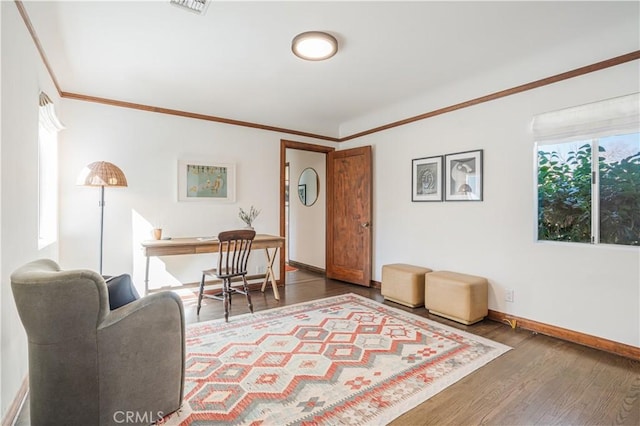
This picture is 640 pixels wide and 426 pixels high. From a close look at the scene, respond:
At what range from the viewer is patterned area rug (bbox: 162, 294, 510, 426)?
178 centimetres

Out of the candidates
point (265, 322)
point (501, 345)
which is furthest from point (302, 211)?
point (501, 345)

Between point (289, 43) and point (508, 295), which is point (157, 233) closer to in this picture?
point (289, 43)

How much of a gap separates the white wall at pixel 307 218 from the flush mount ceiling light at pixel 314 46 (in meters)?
2.92

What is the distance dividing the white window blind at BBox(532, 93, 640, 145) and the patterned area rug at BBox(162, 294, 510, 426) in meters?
1.85

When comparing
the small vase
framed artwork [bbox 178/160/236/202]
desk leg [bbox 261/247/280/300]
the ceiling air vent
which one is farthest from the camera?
framed artwork [bbox 178/160/236/202]

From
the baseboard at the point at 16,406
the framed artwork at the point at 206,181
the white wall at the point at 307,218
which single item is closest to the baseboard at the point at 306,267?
the white wall at the point at 307,218

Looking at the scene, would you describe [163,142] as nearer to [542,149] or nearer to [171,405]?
[171,405]

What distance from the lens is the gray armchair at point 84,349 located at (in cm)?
140

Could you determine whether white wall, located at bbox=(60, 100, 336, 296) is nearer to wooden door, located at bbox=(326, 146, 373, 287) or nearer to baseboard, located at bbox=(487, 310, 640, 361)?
wooden door, located at bbox=(326, 146, 373, 287)

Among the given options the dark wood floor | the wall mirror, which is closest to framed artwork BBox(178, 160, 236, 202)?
the wall mirror

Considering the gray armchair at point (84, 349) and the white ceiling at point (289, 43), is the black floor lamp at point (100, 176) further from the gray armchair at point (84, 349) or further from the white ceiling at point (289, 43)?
the gray armchair at point (84, 349)

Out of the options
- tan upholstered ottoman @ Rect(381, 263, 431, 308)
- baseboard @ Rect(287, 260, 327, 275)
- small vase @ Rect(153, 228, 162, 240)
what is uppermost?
small vase @ Rect(153, 228, 162, 240)

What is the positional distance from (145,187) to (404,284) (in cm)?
324

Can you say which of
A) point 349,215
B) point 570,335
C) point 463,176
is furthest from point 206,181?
point 570,335
